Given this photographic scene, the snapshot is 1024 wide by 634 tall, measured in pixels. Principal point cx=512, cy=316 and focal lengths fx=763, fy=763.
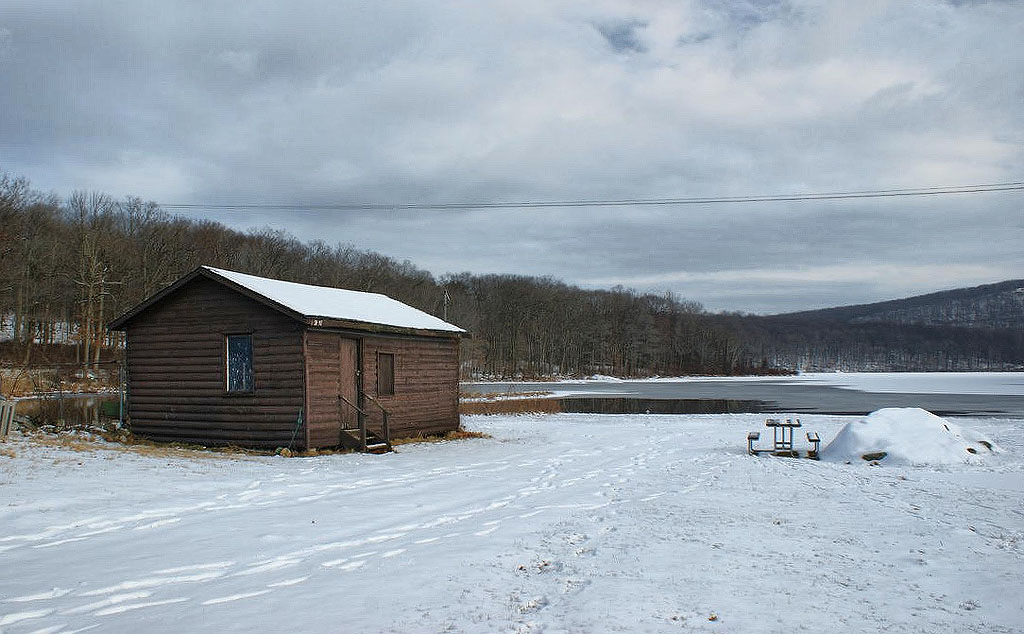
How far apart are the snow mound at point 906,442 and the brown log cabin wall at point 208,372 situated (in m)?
12.7

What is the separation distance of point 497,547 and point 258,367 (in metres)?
11.1

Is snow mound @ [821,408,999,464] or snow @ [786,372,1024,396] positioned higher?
snow mound @ [821,408,999,464]

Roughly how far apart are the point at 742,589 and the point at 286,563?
444 centimetres

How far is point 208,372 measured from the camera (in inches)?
730

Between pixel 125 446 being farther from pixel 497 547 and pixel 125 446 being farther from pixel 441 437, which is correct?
pixel 497 547

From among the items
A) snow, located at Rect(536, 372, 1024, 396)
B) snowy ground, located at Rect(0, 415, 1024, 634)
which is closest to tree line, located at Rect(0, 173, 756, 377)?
snow, located at Rect(536, 372, 1024, 396)

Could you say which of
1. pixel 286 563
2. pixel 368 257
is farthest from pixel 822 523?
pixel 368 257

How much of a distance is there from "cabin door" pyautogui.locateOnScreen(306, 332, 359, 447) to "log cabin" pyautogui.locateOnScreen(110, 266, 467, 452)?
2 cm

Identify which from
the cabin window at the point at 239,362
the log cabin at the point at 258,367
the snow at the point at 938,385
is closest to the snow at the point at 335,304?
the log cabin at the point at 258,367

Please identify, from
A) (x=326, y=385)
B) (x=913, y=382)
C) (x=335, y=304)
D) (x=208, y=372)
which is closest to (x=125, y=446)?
(x=208, y=372)

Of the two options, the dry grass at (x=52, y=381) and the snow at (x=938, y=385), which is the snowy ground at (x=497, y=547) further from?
the snow at (x=938, y=385)

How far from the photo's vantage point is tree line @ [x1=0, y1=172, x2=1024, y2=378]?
173 ft

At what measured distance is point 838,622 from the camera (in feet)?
19.9

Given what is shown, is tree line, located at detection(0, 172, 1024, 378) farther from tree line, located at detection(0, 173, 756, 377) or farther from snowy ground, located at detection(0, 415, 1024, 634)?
snowy ground, located at detection(0, 415, 1024, 634)
